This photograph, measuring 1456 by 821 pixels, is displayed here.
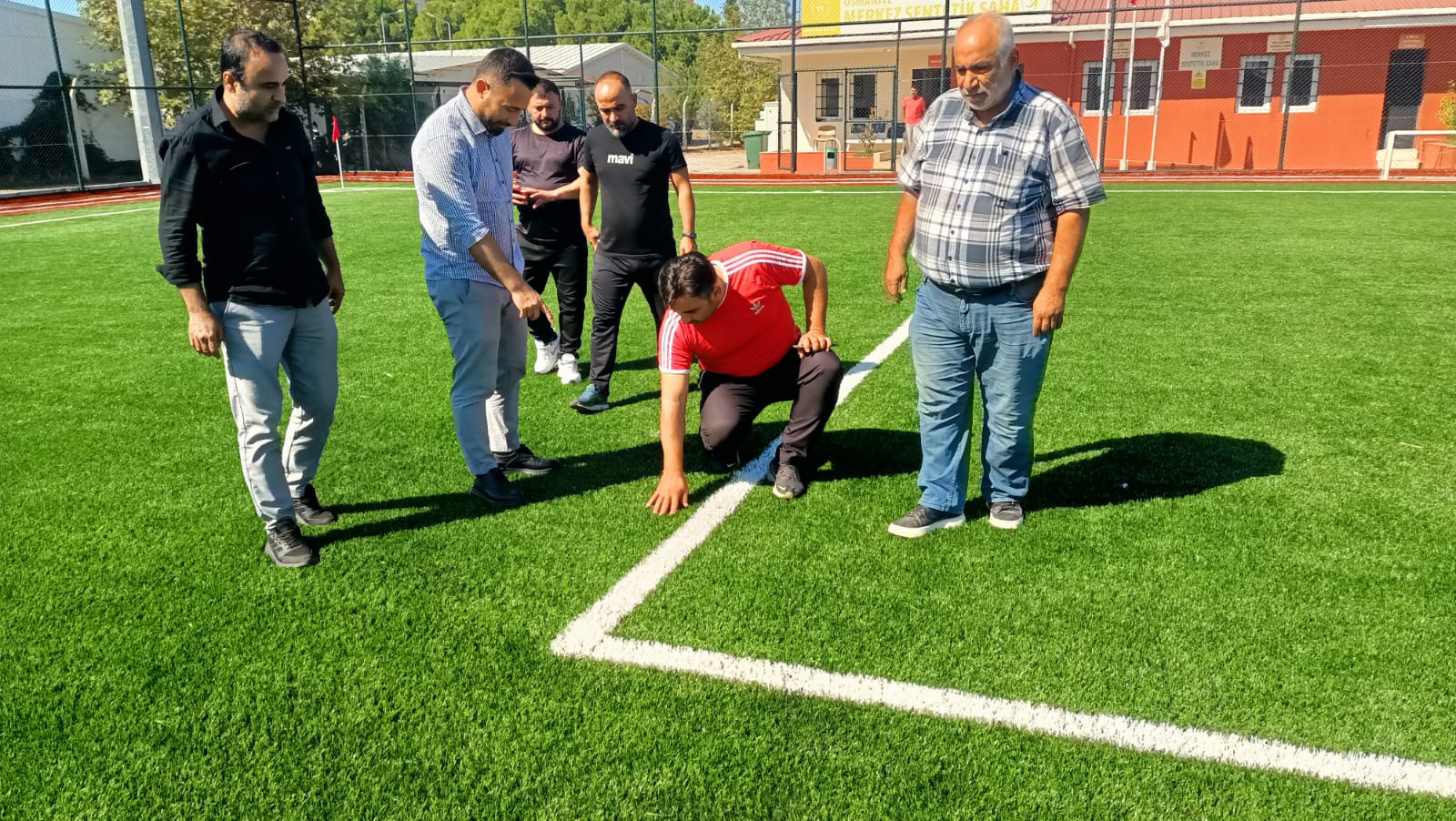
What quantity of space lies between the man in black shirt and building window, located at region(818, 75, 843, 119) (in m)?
29.0

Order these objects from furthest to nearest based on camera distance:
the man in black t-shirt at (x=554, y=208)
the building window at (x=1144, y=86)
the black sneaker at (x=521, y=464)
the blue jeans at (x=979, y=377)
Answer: the building window at (x=1144, y=86) < the man in black t-shirt at (x=554, y=208) < the black sneaker at (x=521, y=464) < the blue jeans at (x=979, y=377)

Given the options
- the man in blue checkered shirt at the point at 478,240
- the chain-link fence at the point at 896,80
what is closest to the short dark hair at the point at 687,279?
the man in blue checkered shirt at the point at 478,240

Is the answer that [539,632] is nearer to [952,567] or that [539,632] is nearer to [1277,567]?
A: [952,567]

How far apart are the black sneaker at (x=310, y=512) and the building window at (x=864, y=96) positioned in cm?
2844

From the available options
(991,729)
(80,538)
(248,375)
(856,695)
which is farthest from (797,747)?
(80,538)

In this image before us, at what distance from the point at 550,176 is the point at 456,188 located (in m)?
2.42

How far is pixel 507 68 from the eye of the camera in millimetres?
3805

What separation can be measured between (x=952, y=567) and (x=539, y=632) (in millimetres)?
1560

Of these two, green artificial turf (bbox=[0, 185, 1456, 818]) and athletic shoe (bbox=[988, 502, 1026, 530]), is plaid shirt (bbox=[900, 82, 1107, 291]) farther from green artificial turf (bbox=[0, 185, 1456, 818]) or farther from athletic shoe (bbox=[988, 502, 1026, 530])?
green artificial turf (bbox=[0, 185, 1456, 818])

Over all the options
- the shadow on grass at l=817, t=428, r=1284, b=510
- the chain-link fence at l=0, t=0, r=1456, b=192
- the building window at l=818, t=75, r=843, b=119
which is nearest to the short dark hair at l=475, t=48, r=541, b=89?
the shadow on grass at l=817, t=428, r=1284, b=510

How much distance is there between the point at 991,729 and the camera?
2713 millimetres

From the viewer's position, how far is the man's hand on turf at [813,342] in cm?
449

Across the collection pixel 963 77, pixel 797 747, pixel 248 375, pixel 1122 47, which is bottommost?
pixel 797 747

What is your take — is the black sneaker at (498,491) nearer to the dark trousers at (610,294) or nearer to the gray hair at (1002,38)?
the dark trousers at (610,294)
